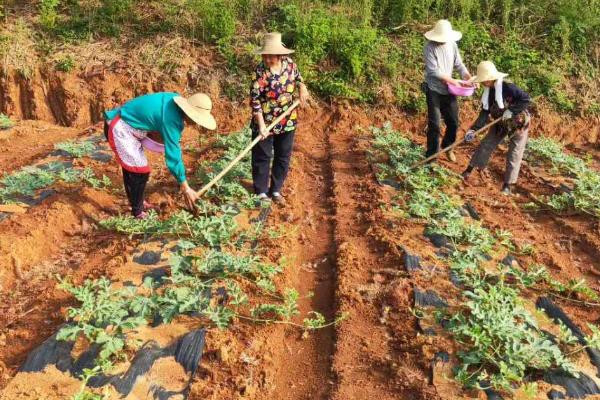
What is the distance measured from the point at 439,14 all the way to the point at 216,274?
7490 millimetres

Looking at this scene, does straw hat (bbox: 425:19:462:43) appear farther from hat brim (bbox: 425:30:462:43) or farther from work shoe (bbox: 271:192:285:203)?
work shoe (bbox: 271:192:285:203)

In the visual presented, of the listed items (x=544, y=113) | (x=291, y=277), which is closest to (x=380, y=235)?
(x=291, y=277)

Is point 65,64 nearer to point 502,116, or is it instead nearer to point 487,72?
point 487,72

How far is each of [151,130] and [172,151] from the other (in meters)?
0.46

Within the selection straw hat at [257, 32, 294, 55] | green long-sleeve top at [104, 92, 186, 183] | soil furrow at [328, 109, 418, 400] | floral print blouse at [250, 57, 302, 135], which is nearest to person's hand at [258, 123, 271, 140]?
floral print blouse at [250, 57, 302, 135]

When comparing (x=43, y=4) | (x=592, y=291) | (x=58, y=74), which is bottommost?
(x=592, y=291)

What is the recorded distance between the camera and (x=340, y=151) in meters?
6.91

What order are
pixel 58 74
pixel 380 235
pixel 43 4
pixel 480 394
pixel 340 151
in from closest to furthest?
pixel 480 394 → pixel 380 235 → pixel 340 151 → pixel 58 74 → pixel 43 4

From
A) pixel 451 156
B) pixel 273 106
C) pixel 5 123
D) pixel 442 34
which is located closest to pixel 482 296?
pixel 273 106

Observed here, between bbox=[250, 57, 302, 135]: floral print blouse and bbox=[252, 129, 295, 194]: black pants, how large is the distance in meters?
0.12

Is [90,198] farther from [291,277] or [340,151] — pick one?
[340,151]

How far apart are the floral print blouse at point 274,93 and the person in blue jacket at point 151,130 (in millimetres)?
584

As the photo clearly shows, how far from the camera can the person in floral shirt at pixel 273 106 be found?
4480 millimetres

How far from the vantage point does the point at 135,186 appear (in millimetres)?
4535
